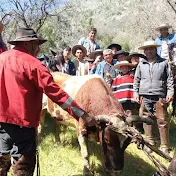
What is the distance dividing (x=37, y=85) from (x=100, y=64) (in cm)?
427

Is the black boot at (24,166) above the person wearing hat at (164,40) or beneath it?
beneath

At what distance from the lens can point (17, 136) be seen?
14.3 ft

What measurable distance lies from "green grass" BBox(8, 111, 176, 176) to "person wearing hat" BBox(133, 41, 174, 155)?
553 millimetres

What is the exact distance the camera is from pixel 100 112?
5832 mm

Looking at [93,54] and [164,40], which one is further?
[93,54]

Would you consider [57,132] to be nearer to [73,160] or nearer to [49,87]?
[73,160]

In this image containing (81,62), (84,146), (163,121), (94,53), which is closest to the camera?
(84,146)

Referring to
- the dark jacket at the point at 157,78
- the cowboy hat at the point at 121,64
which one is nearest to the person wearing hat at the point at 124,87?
the cowboy hat at the point at 121,64

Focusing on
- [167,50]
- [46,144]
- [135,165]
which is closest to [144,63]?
[167,50]

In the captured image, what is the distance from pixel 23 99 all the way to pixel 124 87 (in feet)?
12.8

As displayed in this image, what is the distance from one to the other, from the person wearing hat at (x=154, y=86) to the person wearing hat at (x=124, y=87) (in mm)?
462

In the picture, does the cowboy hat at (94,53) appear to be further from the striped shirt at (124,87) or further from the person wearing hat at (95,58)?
the striped shirt at (124,87)

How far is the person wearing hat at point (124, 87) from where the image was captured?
784 cm

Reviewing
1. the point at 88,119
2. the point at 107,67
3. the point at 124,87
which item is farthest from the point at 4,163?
the point at 107,67
